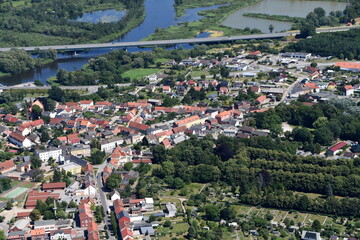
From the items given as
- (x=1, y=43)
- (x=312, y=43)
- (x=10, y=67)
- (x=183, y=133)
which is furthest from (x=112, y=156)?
(x=1, y=43)

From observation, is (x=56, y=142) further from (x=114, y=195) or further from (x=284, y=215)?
(x=284, y=215)

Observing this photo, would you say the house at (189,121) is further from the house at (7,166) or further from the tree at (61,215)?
the tree at (61,215)

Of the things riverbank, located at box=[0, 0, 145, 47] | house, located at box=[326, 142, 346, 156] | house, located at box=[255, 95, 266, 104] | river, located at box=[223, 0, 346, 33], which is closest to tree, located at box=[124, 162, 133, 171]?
house, located at box=[326, 142, 346, 156]

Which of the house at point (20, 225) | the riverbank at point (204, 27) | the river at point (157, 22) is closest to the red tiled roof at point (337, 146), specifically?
the house at point (20, 225)

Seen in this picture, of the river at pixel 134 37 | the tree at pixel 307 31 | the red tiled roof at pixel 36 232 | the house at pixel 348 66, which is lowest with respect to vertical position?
the river at pixel 134 37

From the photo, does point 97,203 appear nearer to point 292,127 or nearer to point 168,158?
point 168,158

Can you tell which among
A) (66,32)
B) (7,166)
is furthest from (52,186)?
(66,32)

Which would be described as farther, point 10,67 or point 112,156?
point 10,67
